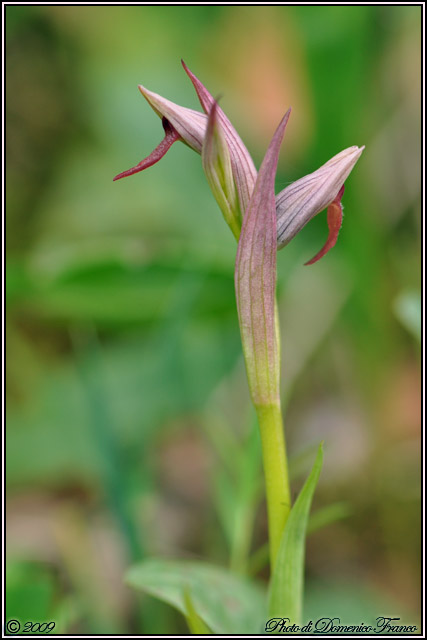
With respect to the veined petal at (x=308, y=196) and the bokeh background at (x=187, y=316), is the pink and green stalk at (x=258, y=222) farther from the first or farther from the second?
the bokeh background at (x=187, y=316)

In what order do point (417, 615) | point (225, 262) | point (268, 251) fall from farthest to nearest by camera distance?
point (225, 262) → point (417, 615) → point (268, 251)

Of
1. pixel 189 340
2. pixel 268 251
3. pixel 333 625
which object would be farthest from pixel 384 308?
pixel 268 251

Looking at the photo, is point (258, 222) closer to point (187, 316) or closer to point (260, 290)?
point (260, 290)

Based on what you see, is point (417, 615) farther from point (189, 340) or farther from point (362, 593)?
point (189, 340)

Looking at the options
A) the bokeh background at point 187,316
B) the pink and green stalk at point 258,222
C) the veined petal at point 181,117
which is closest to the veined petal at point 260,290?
the pink and green stalk at point 258,222

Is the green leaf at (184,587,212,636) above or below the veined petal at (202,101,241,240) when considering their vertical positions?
below

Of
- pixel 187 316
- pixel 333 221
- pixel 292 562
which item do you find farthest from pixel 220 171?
pixel 187 316

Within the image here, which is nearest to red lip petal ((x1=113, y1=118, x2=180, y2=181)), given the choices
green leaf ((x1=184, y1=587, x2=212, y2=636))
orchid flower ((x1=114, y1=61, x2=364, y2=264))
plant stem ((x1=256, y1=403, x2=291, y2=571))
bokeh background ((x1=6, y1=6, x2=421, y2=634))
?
orchid flower ((x1=114, y1=61, x2=364, y2=264))

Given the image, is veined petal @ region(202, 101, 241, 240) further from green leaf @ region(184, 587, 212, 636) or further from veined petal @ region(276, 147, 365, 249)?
green leaf @ region(184, 587, 212, 636)
